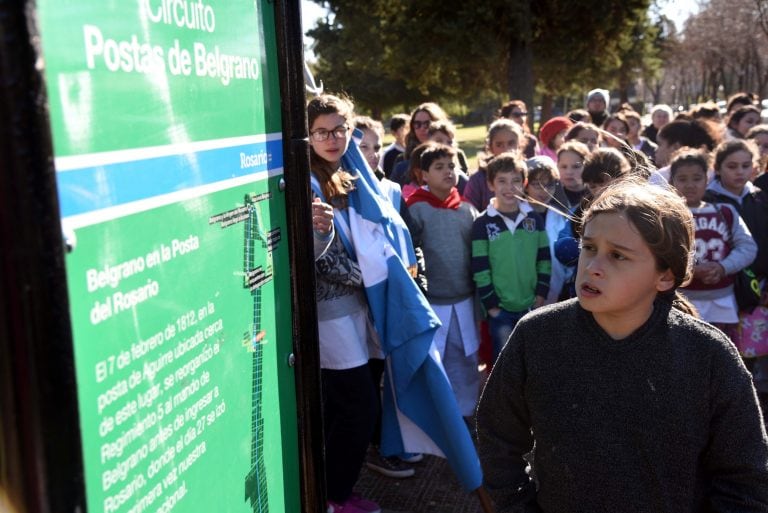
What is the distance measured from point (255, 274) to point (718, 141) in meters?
5.82

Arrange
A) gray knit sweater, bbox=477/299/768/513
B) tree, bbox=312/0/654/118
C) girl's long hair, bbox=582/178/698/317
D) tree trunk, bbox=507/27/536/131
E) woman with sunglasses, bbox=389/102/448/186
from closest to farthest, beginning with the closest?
gray knit sweater, bbox=477/299/768/513
girl's long hair, bbox=582/178/698/317
woman with sunglasses, bbox=389/102/448/186
tree, bbox=312/0/654/118
tree trunk, bbox=507/27/536/131

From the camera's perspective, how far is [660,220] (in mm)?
2076

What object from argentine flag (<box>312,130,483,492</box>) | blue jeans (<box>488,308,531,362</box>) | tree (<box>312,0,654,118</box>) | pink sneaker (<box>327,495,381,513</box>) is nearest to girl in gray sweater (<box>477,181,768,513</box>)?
argentine flag (<box>312,130,483,492</box>)

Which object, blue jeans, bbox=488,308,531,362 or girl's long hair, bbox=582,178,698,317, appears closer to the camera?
girl's long hair, bbox=582,178,698,317

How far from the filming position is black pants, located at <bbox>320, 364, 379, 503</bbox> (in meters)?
3.64

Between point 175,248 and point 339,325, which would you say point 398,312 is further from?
point 175,248

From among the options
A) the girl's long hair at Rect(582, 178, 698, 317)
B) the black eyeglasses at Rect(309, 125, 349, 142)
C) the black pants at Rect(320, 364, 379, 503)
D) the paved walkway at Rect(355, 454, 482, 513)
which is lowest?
the paved walkway at Rect(355, 454, 482, 513)

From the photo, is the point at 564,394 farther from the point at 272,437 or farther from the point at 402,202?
the point at 402,202

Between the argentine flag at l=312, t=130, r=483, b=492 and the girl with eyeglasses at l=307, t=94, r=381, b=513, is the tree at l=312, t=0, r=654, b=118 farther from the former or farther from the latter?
the argentine flag at l=312, t=130, r=483, b=492

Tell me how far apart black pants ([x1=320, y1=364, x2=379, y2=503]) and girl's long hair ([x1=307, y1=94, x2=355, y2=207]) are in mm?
802

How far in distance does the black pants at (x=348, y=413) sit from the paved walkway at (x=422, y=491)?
535 millimetres

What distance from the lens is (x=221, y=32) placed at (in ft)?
5.59

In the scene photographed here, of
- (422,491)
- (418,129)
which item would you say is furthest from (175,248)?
(418,129)

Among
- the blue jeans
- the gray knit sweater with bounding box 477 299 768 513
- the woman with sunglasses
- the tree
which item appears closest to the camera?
the gray knit sweater with bounding box 477 299 768 513
